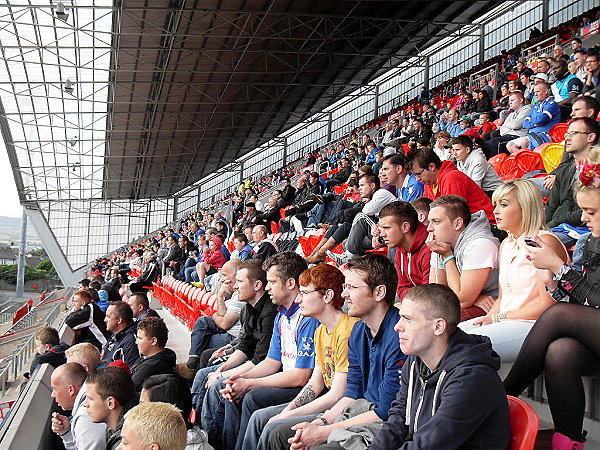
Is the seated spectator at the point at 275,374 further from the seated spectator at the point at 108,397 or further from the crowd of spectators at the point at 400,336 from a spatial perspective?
the seated spectator at the point at 108,397

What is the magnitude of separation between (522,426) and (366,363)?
3.13ft

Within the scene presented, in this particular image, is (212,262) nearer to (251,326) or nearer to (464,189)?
(251,326)

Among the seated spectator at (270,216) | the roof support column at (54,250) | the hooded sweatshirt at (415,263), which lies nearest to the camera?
the hooded sweatshirt at (415,263)

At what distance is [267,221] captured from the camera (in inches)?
440

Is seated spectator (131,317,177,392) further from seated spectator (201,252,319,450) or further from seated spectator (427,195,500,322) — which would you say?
seated spectator (427,195,500,322)

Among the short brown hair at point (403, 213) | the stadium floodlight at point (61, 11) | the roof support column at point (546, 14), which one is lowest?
the short brown hair at point (403, 213)

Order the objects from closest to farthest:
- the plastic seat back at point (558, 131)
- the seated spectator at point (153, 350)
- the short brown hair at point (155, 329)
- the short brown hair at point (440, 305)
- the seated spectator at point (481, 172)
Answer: the short brown hair at point (440, 305) → the seated spectator at point (153, 350) → the short brown hair at point (155, 329) → the seated spectator at point (481, 172) → the plastic seat back at point (558, 131)

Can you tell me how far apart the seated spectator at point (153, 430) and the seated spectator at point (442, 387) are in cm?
82

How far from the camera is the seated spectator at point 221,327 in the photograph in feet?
17.2

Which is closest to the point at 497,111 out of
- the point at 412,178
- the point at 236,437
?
the point at 412,178

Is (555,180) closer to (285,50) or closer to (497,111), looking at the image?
(497,111)

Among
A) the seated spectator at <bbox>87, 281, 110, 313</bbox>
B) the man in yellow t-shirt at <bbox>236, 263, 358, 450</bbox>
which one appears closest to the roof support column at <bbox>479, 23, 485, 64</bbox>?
the seated spectator at <bbox>87, 281, 110, 313</bbox>

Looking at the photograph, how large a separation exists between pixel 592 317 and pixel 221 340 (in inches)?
140

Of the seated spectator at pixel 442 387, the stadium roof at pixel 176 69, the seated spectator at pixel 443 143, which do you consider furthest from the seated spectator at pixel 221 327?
the stadium roof at pixel 176 69
